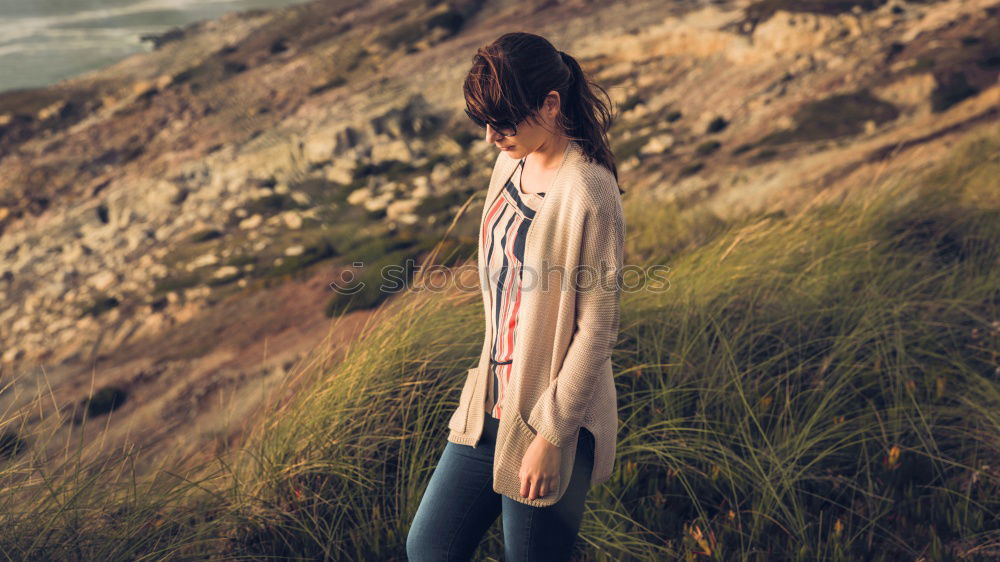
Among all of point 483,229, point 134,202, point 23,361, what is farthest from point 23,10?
point 483,229

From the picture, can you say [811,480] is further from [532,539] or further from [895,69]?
[895,69]

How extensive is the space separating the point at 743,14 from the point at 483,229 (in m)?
8.46

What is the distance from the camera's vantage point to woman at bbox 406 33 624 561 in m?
1.55

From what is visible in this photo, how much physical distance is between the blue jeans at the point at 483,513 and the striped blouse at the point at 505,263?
116mm

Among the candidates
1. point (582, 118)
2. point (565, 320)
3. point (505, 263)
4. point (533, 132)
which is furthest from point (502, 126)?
point (565, 320)

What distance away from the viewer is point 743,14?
9164mm

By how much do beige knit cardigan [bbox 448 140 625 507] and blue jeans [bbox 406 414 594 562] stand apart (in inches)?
2.0

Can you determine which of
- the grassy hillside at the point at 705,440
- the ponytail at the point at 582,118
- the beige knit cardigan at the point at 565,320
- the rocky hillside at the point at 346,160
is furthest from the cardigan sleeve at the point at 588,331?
the rocky hillside at the point at 346,160

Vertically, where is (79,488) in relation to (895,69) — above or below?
above

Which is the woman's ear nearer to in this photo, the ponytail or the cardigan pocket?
the ponytail

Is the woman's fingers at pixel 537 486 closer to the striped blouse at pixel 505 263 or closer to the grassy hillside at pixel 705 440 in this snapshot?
the striped blouse at pixel 505 263

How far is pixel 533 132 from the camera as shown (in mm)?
1607


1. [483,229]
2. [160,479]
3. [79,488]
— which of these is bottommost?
[160,479]

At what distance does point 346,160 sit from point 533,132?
318 inches
